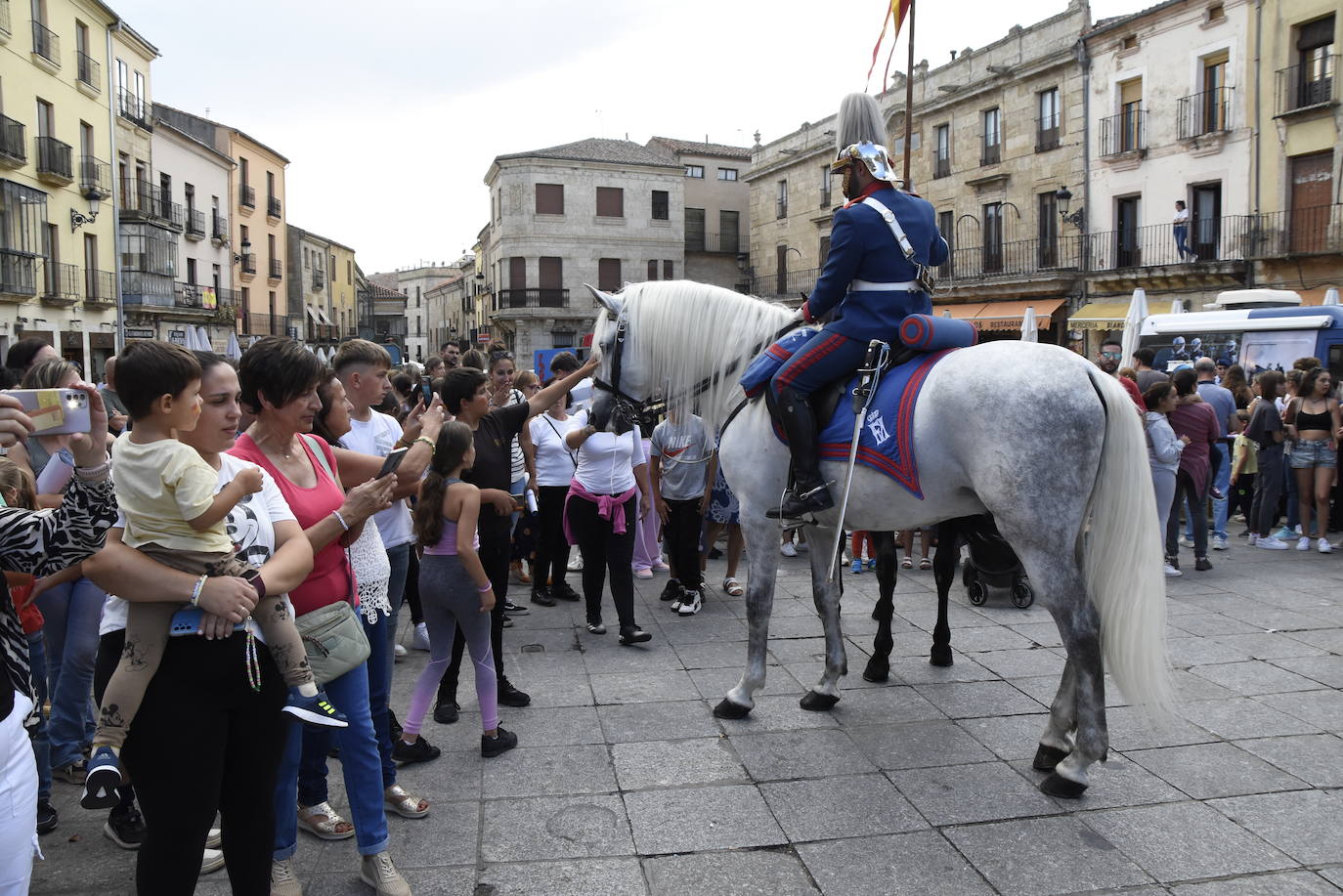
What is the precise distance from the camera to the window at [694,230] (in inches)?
1848

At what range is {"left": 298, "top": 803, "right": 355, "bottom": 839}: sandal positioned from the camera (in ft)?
11.1

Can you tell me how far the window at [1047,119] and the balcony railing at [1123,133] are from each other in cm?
155

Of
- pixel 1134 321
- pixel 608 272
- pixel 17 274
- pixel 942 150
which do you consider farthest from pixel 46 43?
pixel 1134 321

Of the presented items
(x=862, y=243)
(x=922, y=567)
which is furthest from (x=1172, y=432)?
(x=862, y=243)

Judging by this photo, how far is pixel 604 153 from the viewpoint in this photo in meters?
45.1

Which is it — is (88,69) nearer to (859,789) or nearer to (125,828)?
(125,828)

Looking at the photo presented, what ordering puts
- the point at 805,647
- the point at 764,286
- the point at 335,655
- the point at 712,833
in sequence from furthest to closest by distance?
the point at 764,286 → the point at 805,647 → the point at 712,833 → the point at 335,655

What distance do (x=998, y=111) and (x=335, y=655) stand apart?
29162 millimetres

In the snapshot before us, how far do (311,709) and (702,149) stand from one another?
1891 inches

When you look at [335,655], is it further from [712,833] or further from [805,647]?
[805,647]

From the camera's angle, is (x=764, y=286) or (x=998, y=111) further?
(x=764, y=286)

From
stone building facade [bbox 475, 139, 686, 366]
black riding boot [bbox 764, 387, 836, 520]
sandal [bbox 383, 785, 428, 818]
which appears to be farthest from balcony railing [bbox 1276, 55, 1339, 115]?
stone building facade [bbox 475, 139, 686, 366]

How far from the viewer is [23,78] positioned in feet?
73.7

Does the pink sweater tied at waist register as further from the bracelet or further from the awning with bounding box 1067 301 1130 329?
the awning with bounding box 1067 301 1130 329
